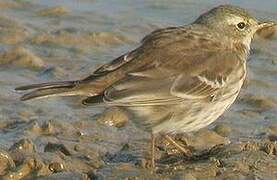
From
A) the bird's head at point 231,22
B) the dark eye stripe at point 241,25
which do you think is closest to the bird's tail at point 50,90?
the bird's head at point 231,22

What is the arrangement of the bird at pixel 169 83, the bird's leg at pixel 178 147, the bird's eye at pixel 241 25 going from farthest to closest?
the bird's eye at pixel 241 25 < the bird's leg at pixel 178 147 < the bird at pixel 169 83

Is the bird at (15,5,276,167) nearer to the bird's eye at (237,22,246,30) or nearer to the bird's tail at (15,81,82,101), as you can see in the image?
the bird's tail at (15,81,82,101)

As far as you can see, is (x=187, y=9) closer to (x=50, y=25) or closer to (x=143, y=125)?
(x=50, y=25)

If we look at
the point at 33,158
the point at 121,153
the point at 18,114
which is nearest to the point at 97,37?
the point at 18,114

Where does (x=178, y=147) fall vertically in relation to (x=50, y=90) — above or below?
below

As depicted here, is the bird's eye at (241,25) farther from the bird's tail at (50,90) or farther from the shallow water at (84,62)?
the bird's tail at (50,90)

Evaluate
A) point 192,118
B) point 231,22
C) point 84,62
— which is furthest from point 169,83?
point 84,62

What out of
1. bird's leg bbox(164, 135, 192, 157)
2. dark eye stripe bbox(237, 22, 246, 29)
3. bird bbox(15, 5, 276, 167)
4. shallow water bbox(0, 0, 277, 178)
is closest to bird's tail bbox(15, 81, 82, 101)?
bird bbox(15, 5, 276, 167)

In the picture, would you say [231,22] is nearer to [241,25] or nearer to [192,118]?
[241,25]
